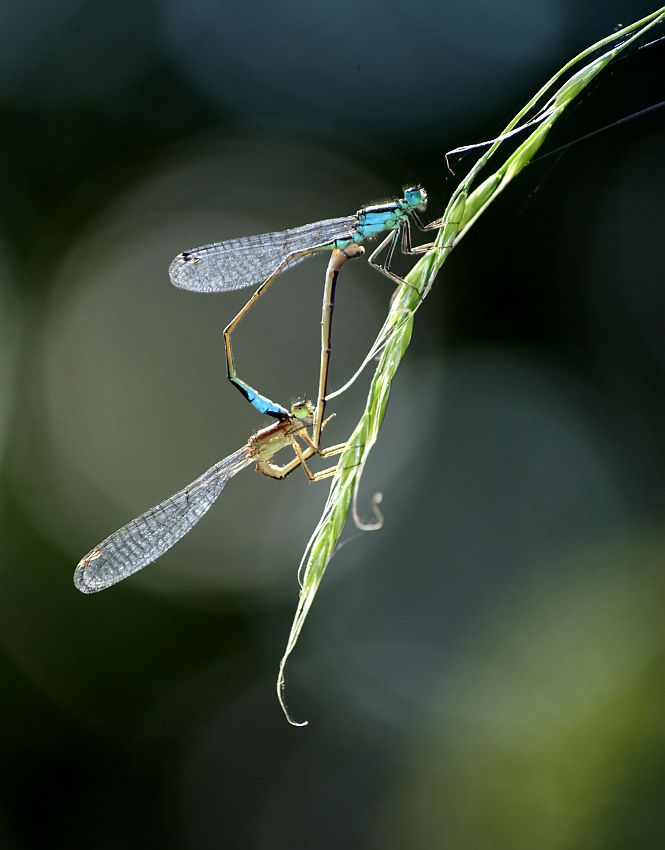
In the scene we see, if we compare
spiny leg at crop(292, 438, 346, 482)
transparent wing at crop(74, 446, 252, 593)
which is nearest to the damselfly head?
spiny leg at crop(292, 438, 346, 482)

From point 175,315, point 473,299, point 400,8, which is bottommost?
point 473,299

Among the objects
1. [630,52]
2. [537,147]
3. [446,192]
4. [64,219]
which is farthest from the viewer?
[64,219]

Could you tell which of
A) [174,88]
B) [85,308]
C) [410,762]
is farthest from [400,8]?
[410,762]

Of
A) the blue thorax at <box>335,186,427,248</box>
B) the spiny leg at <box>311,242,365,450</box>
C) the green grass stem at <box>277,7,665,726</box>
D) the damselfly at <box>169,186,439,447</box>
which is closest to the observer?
the green grass stem at <box>277,7,665,726</box>

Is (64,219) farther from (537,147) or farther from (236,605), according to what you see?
(537,147)

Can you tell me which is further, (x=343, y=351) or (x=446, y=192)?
(x=343, y=351)

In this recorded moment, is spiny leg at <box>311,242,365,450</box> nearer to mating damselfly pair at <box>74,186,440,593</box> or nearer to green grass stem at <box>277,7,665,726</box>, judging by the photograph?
mating damselfly pair at <box>74,186,440,593</box>

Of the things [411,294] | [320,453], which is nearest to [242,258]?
[320,453]

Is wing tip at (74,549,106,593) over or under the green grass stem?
over
